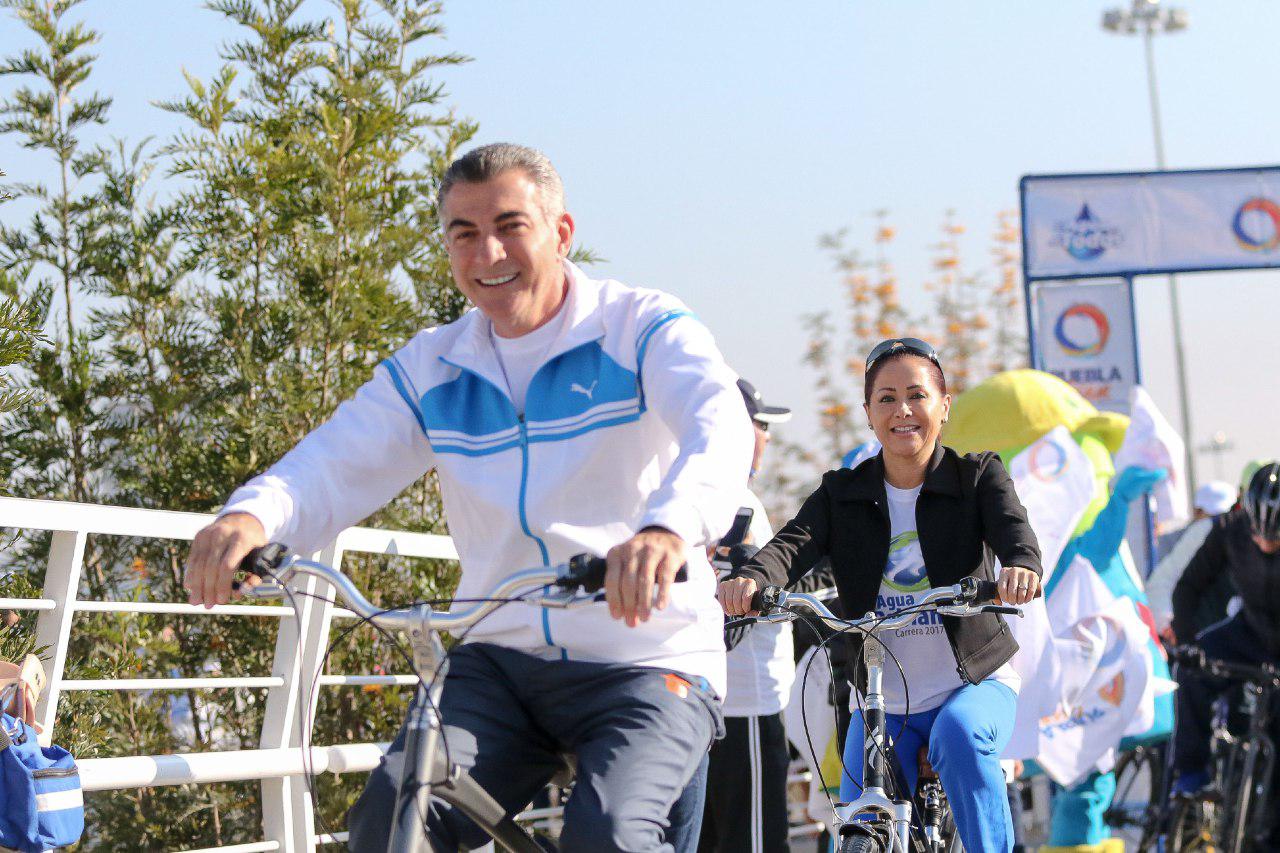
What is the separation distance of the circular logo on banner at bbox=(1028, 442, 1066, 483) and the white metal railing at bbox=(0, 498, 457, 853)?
380 cm

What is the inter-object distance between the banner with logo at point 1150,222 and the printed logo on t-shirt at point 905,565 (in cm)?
1443

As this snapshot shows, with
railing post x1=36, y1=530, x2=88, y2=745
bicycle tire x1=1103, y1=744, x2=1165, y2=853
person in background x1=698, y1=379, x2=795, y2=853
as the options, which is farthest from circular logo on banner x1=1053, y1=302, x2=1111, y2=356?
railing post x1=36, y1=530, x2=88, y2=745

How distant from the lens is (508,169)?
3.38m

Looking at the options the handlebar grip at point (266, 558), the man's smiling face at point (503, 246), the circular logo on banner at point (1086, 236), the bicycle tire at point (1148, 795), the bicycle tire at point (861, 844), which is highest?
the circular logo on banner at point (1086, 236)

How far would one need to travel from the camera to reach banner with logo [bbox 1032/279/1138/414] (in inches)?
742

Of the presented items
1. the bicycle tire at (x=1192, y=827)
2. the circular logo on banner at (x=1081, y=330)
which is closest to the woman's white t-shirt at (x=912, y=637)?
the bicycle tire at (x=1192, y=827)

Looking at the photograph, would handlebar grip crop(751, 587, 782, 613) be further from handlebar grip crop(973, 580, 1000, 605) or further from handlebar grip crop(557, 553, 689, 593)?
handlebar grip crop(557, 553, 689, 593)

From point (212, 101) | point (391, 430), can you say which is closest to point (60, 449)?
point (212, 101)

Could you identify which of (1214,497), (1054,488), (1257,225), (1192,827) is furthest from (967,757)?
(1257,225)

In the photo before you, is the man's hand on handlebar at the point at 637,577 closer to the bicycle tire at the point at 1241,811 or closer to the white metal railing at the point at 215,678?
the white metal railing at the point at 215,678

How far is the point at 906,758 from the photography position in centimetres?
488

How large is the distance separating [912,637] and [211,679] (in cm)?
197

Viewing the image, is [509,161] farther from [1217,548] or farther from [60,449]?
[1217,548]

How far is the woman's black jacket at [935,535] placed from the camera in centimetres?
483
